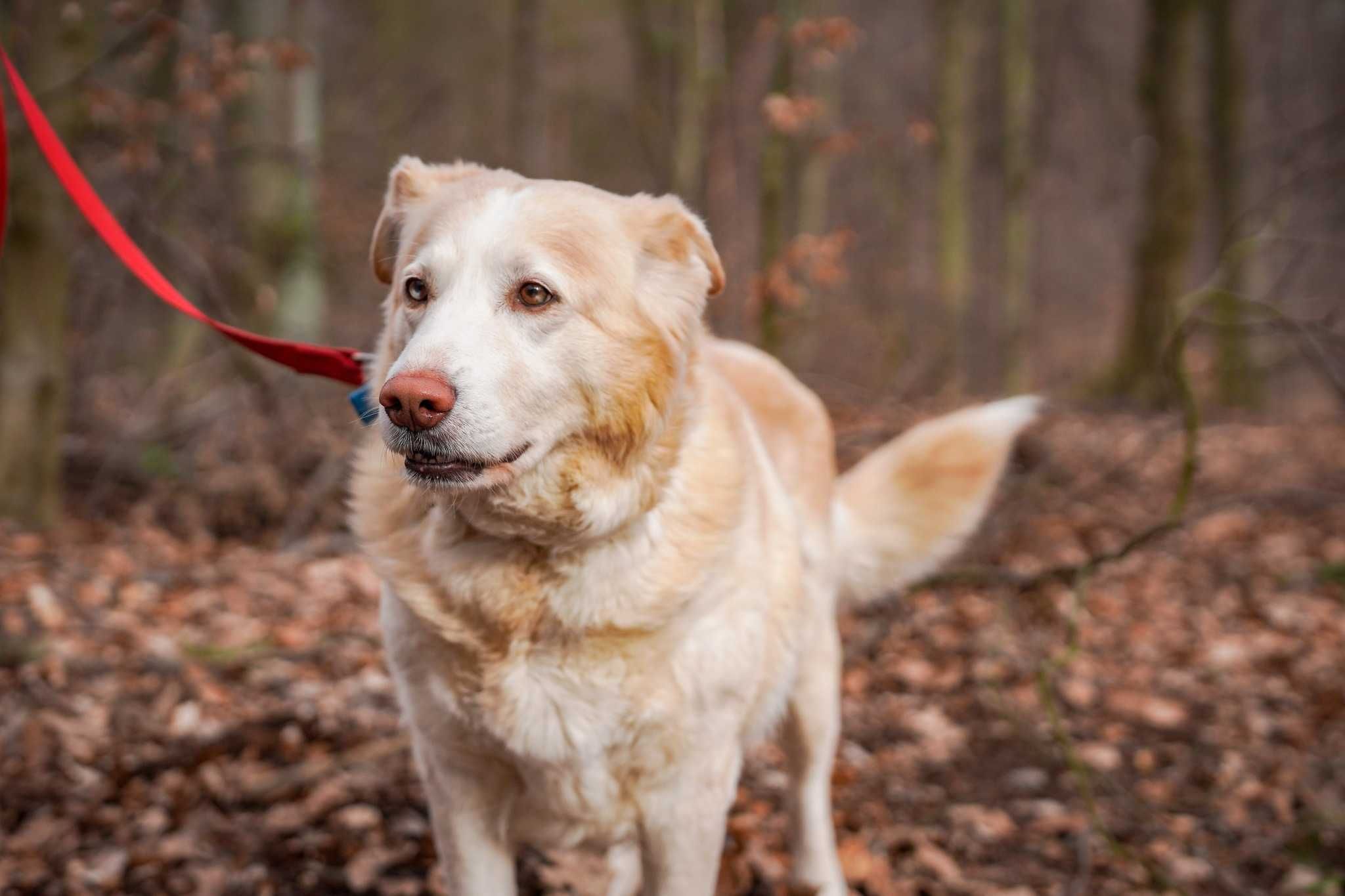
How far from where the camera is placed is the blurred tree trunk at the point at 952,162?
351 inches

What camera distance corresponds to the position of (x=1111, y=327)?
59.3ft

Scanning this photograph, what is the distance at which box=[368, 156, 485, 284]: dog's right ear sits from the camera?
1.97m

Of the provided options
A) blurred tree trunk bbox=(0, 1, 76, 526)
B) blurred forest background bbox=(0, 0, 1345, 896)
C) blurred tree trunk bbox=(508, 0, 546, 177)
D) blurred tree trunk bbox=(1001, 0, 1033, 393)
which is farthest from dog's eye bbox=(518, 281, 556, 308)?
blurred tree trunk bbox=(1001, 0, 1033, 393)

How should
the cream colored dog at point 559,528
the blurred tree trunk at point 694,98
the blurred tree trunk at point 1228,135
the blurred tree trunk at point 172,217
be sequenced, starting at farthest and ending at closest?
the blurred tree trunk at point 1228,135, the blurred tree trunk at point 694,98, the blurred tree trunk at point 172,217, the cream colored dog at point 559,528

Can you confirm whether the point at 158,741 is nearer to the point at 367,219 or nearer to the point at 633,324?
the point at 633,324

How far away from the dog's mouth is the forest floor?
143cm

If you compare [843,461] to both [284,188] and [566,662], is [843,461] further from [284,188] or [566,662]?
[566,662]

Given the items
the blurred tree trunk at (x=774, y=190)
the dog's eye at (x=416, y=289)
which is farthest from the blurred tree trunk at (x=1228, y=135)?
the dog's eye at (x=416, y=289)

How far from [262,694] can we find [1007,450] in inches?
98.7

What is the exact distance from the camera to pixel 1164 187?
7.78 meters

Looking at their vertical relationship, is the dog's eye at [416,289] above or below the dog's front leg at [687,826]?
above

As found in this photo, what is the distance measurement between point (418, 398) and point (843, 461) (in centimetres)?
422

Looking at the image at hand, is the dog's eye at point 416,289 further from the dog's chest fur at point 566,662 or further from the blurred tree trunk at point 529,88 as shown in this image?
the blurred tree trunk at point 529,88

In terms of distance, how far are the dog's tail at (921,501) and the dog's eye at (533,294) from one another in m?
1.53
